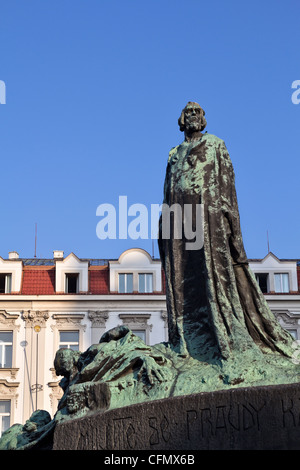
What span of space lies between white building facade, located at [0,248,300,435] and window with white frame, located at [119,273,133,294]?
0.13 ft

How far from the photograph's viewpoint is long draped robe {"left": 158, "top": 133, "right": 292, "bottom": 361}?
9578mm

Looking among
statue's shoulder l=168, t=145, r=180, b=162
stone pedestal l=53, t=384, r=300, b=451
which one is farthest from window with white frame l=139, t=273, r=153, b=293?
stone pedestal l=53, t=384, r=300, b=451

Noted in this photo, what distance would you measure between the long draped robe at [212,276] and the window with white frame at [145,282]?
83.1ft

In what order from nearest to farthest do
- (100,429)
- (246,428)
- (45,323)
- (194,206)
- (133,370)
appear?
(246,428) < (100,429) < (133,370) < (194,206) < (45,323)

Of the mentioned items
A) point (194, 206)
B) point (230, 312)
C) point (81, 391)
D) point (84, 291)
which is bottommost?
point (81, 391)

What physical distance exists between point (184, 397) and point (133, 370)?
1.00 m

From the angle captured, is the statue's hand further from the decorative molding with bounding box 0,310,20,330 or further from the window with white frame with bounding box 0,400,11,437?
the decorative molding with bounding box 0,310,20,330

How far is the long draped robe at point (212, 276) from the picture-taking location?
A: 958 cm

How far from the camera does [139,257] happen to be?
36469 millimetres

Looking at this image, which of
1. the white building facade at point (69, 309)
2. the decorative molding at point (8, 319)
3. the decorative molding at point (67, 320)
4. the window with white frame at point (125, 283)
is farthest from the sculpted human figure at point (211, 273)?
the window with white frame at point (125, 283)

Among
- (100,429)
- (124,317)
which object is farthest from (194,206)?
(124,317)

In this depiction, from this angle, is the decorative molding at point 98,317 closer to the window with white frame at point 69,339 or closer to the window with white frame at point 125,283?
the window with white frame at point 69,339

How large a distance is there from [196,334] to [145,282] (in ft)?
86.3

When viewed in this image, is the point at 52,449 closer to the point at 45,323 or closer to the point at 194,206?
the point at 194,206
